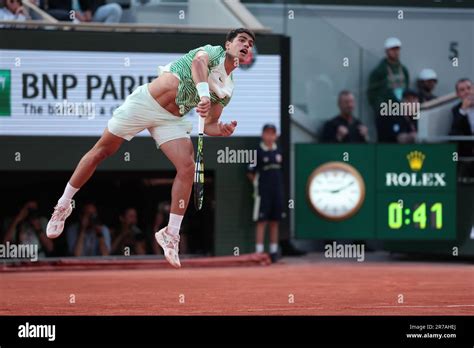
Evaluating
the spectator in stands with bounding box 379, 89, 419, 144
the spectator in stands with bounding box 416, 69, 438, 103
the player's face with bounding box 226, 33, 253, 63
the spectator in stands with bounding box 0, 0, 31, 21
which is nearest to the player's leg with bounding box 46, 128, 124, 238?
the player's face with bounding box 226, 33, 253, 63

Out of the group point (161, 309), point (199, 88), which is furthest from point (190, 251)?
point (199, 88)

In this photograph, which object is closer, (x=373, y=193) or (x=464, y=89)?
(x=464, y=89)

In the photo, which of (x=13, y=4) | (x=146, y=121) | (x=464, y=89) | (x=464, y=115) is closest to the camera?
(x=146, y=121)

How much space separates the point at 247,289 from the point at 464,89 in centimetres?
566

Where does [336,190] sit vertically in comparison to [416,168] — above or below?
below

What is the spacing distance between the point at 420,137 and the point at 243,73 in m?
2.99

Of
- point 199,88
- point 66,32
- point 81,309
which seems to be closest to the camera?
point 199,88

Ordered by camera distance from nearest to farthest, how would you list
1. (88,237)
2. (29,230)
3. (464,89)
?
(29,230), (88,237), (464,89)

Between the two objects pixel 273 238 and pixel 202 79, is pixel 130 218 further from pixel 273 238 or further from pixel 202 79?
pixel 202 79

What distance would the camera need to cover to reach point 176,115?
9.46 meters

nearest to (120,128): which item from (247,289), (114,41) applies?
(247,289)

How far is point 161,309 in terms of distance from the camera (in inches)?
386

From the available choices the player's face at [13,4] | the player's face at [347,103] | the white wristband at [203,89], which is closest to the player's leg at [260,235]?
the player's face at [347,103]
